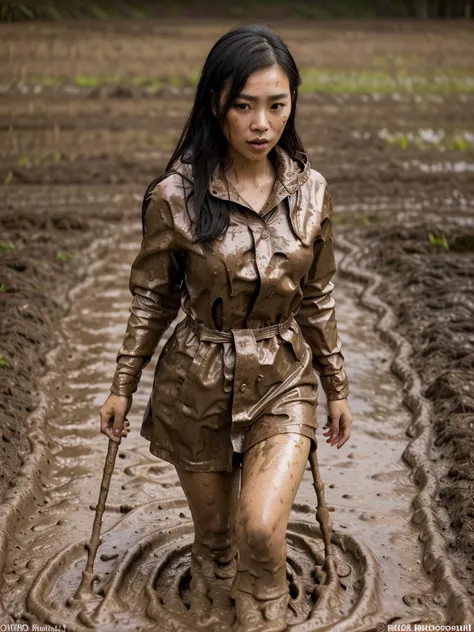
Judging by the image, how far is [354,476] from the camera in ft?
18.8

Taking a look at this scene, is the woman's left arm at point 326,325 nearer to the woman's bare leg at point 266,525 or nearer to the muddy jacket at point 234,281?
the muddy jacket at point 234,281

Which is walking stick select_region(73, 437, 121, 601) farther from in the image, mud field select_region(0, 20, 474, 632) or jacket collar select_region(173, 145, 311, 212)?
jacket collar select_region(173, 145, 311, 212)

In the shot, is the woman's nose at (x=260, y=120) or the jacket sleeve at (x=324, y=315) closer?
the woman's nose at (x=260, y=120)

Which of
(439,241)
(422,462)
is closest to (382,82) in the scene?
(439,241)

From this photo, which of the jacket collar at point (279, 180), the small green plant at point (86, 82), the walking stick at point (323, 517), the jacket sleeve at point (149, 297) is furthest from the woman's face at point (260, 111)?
the small green plant at point (86, 82)

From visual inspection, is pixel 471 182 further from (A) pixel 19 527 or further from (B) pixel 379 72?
(A) pixel 19 527

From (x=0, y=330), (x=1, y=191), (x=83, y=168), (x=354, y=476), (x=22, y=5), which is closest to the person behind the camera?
(x=354, y=476)

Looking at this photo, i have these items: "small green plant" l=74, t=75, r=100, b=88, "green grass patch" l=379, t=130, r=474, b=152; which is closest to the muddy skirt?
"green grass patch" l=379, t=130, r=474, b=152

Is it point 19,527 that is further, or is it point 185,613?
point 19,527

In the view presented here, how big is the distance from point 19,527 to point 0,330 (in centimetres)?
242

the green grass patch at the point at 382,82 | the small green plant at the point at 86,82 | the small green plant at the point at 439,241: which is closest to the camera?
the small green plant at the point at 439,241

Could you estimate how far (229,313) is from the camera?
4039 mm

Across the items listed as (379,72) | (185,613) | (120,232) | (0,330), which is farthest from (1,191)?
(185,613)

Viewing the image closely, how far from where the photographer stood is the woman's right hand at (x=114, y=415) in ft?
13.7
